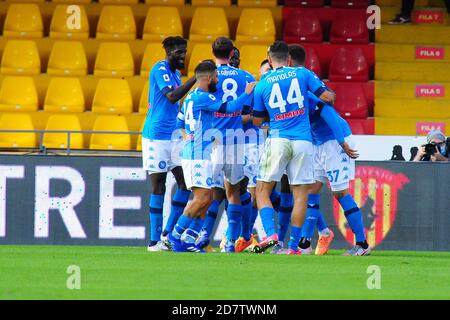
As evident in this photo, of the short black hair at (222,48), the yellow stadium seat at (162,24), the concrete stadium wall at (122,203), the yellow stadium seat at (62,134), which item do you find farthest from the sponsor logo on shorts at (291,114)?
the yellow stadium seat at (162,24)

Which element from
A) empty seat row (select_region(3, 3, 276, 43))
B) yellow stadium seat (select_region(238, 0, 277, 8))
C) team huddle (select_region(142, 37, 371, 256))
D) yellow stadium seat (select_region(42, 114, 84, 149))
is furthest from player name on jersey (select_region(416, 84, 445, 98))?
team huddle (select_region(142, 37, 371, 256))

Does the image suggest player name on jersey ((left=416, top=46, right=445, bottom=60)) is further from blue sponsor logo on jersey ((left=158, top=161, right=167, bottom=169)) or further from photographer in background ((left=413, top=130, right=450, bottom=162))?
blue sponsor logo on jersey ((left=158, top=161, right=167, bottom=169))

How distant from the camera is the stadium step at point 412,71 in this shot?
19859 mm

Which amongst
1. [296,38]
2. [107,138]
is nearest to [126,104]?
[107,138]

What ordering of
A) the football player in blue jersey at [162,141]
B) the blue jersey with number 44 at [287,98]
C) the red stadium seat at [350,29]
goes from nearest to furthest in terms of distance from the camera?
1. the blue jersey with number 44 at [287,98]
2. the football player in blue jersey at [162,141]
3. the red stadium seat at [350,29]

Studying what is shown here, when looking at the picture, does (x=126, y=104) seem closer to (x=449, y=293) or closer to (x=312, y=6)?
(x=312, y=6)

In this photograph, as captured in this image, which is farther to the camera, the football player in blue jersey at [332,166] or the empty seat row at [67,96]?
the empty seat row at [67,96]

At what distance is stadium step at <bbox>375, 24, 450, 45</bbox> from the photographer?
20359 millimetres

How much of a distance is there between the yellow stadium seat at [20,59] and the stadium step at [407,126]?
5528mm

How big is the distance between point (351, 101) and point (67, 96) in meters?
4.48

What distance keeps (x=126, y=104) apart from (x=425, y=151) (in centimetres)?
508

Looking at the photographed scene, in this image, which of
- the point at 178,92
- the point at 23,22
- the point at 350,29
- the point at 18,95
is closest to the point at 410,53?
the point at 350,29

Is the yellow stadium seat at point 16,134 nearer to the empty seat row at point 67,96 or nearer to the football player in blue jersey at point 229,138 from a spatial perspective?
the empty seat row at point 67,96

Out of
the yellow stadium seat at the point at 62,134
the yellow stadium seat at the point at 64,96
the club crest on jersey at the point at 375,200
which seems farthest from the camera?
the yellow stadium seat at the point at 64,96
